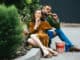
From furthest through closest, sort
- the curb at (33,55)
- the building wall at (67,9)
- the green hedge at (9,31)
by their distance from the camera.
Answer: the building wall at (67,9), the curb at (33,55), the green hedge at (9,31)

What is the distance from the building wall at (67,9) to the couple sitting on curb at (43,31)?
969 cm

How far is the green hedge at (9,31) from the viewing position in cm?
806

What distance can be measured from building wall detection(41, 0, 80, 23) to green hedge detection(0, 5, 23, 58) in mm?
12865

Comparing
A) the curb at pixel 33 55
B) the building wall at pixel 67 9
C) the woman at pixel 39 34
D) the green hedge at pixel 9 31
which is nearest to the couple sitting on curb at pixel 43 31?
the woman at pixel 39 34

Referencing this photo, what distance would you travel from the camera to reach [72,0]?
21.2 metres

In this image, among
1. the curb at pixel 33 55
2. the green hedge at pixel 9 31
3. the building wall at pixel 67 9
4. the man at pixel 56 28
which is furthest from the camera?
the building wall at pixel 67 9

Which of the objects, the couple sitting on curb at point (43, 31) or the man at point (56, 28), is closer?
the couple sitting on curb at point (43, 31)

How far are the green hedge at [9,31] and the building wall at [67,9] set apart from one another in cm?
1287

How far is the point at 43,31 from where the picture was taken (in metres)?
10.9

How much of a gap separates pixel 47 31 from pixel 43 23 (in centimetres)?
35

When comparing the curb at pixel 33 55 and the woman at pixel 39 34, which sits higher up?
the woman at pixel 39 34

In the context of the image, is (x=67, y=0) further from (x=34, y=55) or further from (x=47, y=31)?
(x=34, y=55)

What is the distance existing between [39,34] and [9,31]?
2485mm

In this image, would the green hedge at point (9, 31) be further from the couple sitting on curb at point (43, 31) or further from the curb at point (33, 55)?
the couple sitting on curb at point (43, 31)
